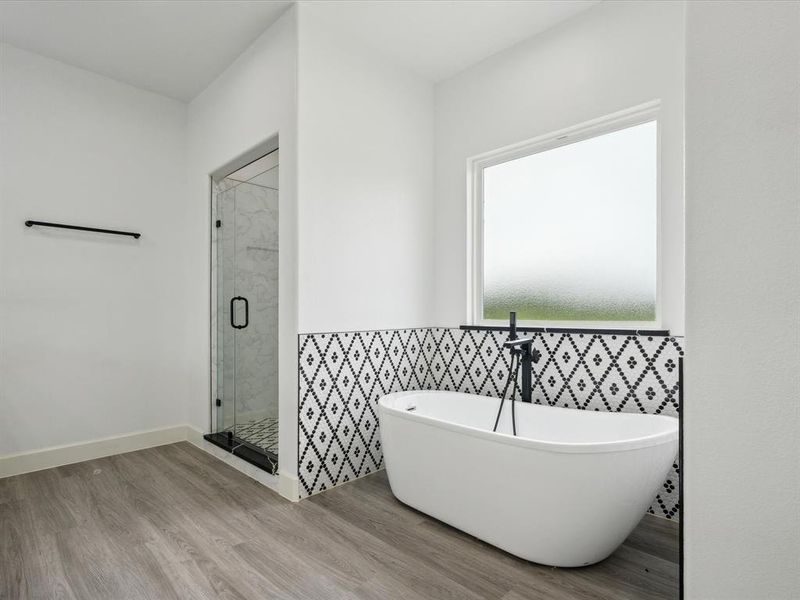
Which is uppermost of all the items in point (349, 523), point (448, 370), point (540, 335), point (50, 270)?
point (50, 270)

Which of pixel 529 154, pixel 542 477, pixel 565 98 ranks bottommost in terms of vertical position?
pixel 542 477

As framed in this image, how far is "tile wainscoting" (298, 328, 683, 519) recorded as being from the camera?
7.25 feet

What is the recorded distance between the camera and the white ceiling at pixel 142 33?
2471mm

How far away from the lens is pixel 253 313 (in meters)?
3.12

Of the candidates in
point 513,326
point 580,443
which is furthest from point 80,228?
point 580,443

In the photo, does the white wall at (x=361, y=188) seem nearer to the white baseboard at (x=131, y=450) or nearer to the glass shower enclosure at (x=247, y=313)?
the glass shower enclosure at (x=247, y=313)

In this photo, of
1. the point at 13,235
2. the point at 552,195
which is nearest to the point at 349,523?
the point at 552,195

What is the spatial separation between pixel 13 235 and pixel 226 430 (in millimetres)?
1833

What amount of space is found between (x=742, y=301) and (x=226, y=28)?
2.95 meters

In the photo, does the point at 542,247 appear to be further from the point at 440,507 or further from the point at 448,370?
the point at 440,507

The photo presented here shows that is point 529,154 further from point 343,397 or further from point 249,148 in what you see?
point 343,397

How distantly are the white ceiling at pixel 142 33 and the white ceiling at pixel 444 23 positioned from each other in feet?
1.31

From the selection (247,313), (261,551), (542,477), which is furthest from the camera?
(247,313)

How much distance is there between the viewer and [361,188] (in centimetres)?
279
